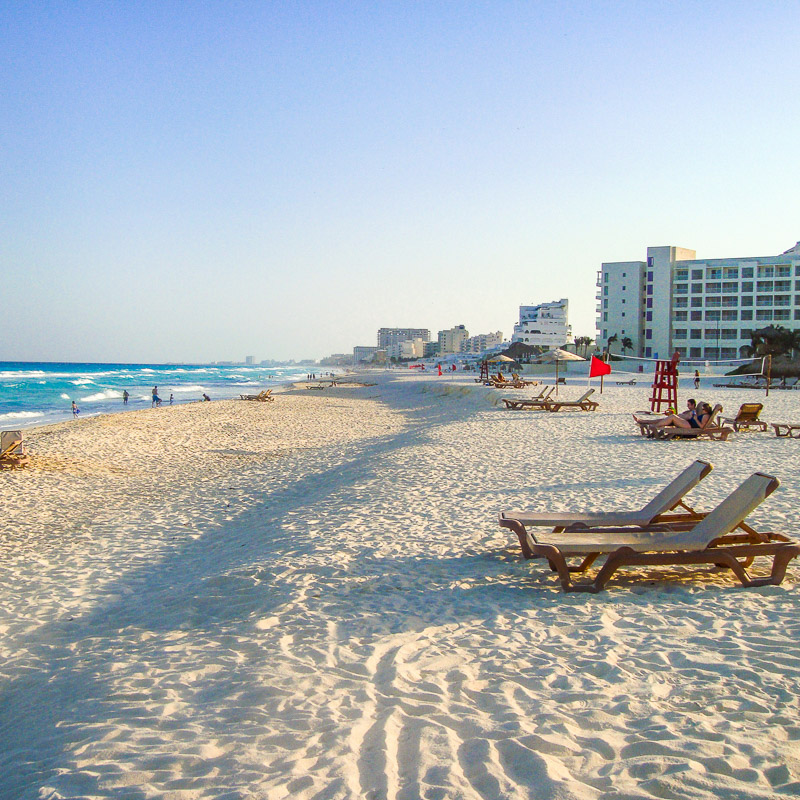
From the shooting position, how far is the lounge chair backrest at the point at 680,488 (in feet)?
20.7

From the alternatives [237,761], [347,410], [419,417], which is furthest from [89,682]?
[347,410]

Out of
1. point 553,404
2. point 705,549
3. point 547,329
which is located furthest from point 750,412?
point 547,329

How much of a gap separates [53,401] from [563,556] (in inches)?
2019

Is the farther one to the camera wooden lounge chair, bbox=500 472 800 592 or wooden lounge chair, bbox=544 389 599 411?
wooden lounge chair, bbox=544 389 599 411

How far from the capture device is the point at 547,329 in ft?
377

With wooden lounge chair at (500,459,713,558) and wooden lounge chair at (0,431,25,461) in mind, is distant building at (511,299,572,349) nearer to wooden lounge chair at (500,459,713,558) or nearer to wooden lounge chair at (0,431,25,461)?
wooden lounge chair at (0,431,25,461)

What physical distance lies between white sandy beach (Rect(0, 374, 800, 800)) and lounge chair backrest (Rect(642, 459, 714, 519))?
0.79m

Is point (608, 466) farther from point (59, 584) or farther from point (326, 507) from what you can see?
point (59, 584)

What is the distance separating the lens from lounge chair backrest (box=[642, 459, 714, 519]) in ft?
20.7

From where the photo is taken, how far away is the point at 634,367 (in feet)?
217

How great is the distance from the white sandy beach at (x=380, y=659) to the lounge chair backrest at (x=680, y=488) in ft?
2.61

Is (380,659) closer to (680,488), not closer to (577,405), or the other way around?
(680,488)

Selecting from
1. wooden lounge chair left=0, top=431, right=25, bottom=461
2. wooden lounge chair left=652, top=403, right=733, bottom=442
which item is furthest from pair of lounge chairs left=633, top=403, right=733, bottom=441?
wooden lounge chair left=0, top=431, right=25, bottom=461

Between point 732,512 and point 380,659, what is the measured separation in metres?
3.28
